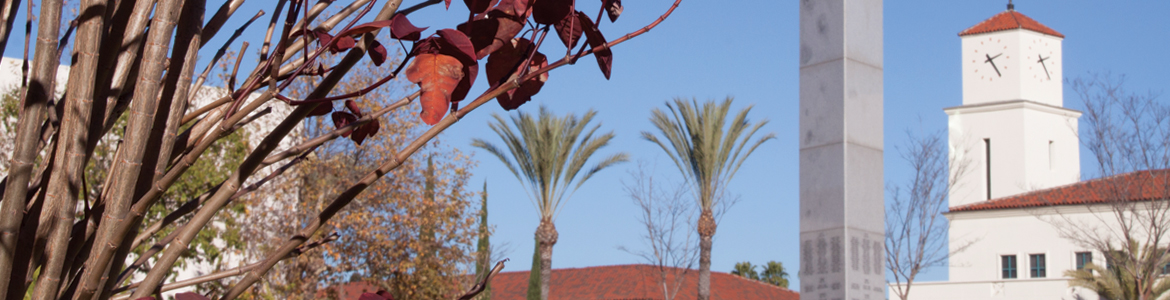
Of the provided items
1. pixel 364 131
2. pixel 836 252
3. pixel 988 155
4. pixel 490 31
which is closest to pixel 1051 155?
pixel 988 155

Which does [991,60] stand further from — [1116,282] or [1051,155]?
[1116,282]

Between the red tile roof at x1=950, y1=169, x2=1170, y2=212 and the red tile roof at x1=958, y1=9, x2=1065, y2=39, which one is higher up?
the red tile roof at x1=958, y1=9, x2=1065, y2=39

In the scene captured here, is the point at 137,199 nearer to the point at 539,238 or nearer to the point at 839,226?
the point at 839,226

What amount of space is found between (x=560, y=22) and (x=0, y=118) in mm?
16724

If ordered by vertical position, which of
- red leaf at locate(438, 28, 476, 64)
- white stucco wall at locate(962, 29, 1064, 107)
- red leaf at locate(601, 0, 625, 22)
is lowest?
red leaf at locate(438, 28, 476, 64)

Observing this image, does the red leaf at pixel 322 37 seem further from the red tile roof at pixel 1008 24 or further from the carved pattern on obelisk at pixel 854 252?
the red tile roof at pixel 1008 24

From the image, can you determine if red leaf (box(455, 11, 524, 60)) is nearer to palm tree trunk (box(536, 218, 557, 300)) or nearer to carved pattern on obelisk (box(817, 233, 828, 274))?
carved pattern on obelisk (box(817, 233, 828, 274))

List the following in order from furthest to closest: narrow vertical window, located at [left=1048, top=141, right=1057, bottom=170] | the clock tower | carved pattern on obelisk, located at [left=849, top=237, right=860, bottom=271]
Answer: narrow vertical window, located at [left=1048, top=141, right=1057, bottom=170] → the clock tower → carved pattern on obelisk, located at [left=849, top=237, right=860, bottom=271]

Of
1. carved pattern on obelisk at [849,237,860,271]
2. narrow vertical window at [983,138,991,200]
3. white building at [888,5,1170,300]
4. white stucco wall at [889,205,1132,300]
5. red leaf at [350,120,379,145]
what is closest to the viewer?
red leaf at [350,120,379,145]

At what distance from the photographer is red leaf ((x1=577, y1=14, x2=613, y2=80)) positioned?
1257mm

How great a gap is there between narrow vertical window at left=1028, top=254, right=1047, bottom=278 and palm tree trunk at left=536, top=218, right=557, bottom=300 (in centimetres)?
1541

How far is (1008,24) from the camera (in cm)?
3678

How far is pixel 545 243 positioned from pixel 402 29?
2481cm

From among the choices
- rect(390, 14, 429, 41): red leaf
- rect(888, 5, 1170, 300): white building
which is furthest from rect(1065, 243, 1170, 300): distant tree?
rect(390, 14, 429, 41): red leaf
